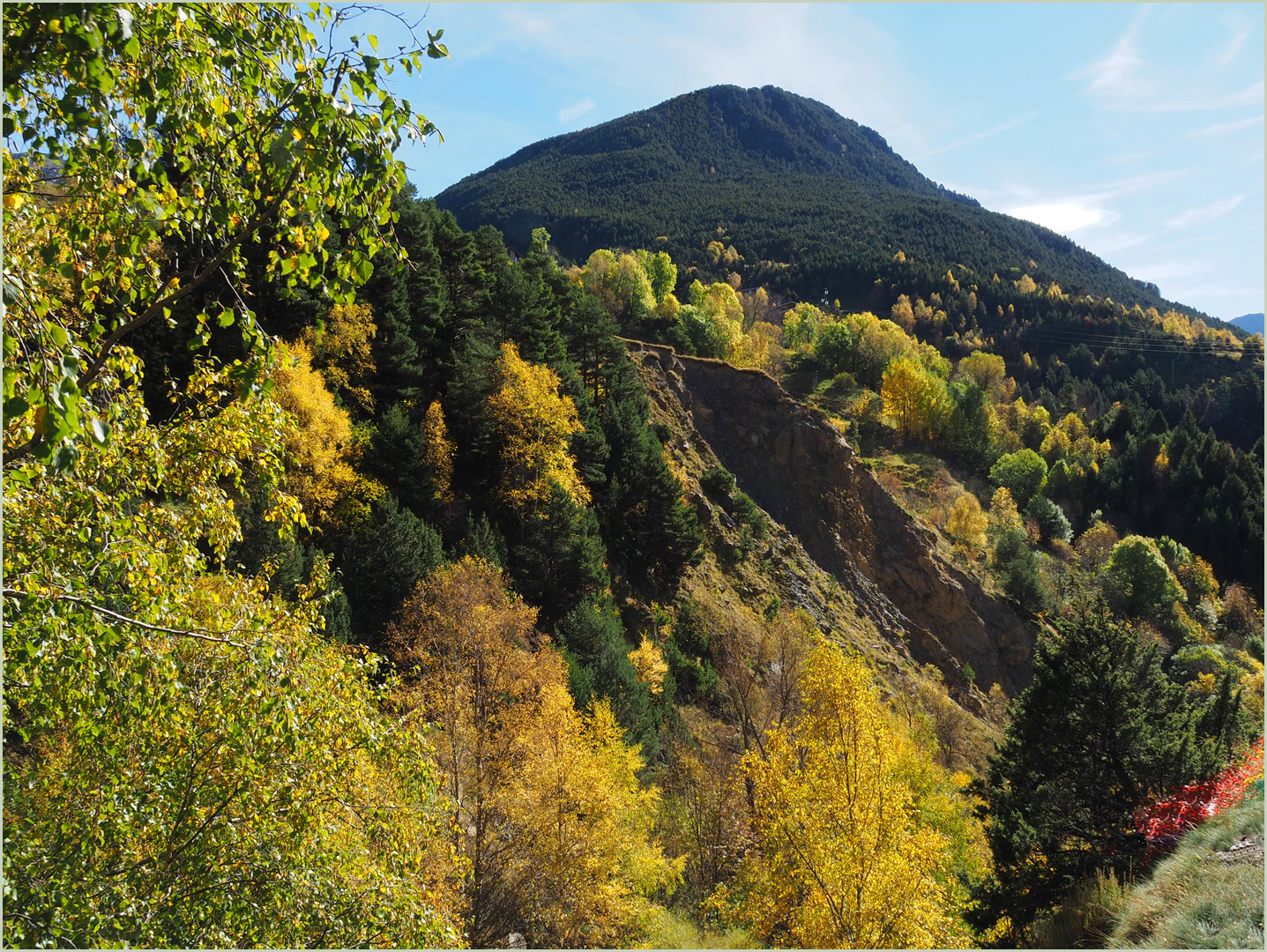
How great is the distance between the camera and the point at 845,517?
47469 mm

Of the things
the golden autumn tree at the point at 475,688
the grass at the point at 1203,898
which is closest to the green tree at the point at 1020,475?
the golden autumn tree at the point at 475,688

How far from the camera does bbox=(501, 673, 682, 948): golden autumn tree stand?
1541 cm

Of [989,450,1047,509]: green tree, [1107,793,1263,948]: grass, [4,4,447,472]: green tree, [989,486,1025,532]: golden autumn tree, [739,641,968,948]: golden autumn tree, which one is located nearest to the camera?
[4,4,447,472]: green tree

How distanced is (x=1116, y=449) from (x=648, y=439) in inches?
3090

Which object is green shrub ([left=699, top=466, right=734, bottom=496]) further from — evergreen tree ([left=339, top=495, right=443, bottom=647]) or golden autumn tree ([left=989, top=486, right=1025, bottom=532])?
golden autumn tree ([left=989, top=486, right=1025, bottom=532])

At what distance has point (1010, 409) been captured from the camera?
3536 inches

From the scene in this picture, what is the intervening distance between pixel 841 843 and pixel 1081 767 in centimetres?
610

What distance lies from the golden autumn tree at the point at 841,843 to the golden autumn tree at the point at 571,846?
11.2ft

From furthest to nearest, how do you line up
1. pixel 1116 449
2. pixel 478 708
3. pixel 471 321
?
pixel 1116 449
pixel 471 321
pixel 478 708

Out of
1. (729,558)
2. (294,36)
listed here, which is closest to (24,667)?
(294,36)

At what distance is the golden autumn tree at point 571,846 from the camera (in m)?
15.4

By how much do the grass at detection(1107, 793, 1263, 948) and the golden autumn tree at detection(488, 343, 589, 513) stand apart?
2387 cm

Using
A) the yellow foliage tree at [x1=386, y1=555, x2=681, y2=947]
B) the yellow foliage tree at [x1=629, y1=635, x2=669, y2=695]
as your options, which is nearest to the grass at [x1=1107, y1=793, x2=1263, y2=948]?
the yellow foliage tree at [x1=386, y1=555, x2=681, y2=947]

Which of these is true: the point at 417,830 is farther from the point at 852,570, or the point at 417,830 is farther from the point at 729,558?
the point at 852,570
